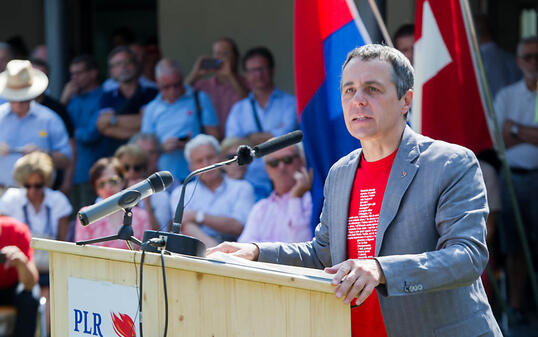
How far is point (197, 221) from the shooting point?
5988 mm

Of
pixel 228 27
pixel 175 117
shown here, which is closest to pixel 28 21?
pixel 228 27

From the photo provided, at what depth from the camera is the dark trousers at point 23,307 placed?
5.48 metres

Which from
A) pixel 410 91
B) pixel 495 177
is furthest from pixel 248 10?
pixel 410 91

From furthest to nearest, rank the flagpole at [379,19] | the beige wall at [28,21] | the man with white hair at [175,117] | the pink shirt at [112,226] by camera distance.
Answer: the beige wall at [28,21] < the man with white hair at [175,117] < the pink shirt at [112,226] < the flagpole at [379,19]

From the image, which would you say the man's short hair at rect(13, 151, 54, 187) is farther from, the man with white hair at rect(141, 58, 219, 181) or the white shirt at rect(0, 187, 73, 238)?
the man with white hair at rect(141, 58, 219, 181)

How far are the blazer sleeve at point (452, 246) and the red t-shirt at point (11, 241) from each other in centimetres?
386

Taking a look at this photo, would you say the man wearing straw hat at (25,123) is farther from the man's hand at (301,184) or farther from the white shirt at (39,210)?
the man's hand at (301,184)

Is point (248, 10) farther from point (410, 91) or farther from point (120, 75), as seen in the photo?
point (410, 91)

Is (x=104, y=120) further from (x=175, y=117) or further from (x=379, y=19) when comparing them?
(x=379, y=19)

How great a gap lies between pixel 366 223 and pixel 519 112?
4357 mm

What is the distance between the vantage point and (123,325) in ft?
8.35

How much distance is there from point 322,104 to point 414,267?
91.7 inches

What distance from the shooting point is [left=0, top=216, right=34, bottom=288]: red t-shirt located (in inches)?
219

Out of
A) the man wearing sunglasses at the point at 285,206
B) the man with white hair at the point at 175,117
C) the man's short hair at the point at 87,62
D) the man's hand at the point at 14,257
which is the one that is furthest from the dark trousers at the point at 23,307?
the man's short hair at the point at 87,62
